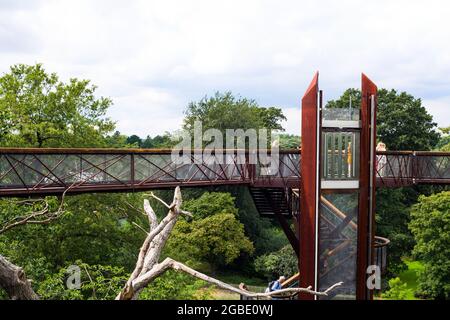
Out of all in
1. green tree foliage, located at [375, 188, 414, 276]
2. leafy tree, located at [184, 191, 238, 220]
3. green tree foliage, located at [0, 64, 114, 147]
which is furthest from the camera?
leafy tree, located at [184, 191, 238, 220]

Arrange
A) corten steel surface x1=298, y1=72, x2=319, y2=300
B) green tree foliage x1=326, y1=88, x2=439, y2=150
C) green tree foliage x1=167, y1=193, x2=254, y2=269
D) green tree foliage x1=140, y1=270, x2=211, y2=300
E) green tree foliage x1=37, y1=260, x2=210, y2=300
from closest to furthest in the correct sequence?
1. corten steel surface x1=298, y1=72, x2=319, y2=300
2. green tree foliage x1=37, y1=260, x2=210, y2=300
3. green tree foliage x1=140, y1=270, x2=211, y2=300
4. green tree foliage x1=167, y1=193, x2=254, y2=269
5. green tree foliage x1=326, y1=88, x2=439, y2=150

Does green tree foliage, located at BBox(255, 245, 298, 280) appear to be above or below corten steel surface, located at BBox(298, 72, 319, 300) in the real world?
below

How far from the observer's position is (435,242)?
64.4 feet

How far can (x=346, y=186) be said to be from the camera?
9.70 meters

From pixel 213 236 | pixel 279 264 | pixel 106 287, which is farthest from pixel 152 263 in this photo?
pixel 279 264

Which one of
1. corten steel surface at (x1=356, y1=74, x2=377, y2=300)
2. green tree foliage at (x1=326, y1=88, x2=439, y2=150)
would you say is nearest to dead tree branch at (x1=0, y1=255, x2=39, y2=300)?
corten steel surface at (x1=356, y1=74, x2=377, y2=300)

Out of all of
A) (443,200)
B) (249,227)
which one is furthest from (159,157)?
(249,227)

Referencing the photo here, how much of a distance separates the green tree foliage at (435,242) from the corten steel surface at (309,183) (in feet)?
38.9

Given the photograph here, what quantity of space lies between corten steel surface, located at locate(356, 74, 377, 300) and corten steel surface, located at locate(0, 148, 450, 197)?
9.72 ft

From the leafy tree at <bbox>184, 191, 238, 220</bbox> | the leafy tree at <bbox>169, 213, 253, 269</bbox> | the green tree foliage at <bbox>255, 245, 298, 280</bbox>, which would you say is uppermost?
the leafy tree at <bbox>184, 191, 238, 220</bbox>

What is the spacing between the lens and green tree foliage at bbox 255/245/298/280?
2227 cm

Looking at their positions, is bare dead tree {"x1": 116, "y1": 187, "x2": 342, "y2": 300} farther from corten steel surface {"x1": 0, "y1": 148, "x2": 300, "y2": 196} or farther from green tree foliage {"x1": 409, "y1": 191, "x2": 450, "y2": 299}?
green tree foliage {"x1": 409, "y1": 191, "x2": 450, "y2": 299}
